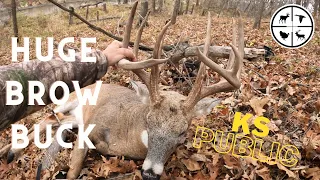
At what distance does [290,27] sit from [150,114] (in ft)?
21.7

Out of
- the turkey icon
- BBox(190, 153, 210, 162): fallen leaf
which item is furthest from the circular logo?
BBox(190, 153, 210, 162): fallen leaf

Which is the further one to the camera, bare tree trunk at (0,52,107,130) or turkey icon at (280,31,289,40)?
turkey icon at (280,31,289,40)

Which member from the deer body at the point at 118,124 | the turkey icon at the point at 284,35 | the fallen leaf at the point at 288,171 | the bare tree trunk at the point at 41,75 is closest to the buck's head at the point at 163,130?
the deer body at the point at 118,124

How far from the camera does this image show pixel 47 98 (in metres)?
3.20

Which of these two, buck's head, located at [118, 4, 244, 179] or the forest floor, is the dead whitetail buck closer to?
buck's head, located at [118, 4, 244, 179]

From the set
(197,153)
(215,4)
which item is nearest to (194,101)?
(197,153)

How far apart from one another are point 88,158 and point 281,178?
89.8 inches

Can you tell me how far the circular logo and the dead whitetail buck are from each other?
592cm

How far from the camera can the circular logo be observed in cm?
977

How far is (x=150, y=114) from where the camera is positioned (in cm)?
407

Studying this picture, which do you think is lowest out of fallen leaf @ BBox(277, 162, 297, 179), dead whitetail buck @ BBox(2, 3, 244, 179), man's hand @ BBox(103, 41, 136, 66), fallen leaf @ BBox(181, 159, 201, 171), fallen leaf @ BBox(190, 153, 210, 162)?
fallen leaf @ BBox(181, 159, 201, 171)

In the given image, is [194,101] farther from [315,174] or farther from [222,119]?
[315,174]

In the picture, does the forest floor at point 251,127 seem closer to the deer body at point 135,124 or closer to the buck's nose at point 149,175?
the deer body at point 135,124

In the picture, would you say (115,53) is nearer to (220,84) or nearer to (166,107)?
(166,107)
